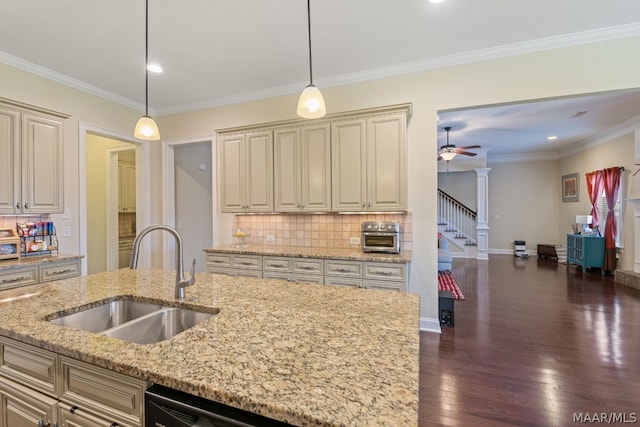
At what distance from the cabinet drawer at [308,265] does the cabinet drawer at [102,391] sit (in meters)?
2.23

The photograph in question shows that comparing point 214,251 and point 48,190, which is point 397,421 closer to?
point 214,251

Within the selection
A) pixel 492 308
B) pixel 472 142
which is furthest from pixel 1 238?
pixel 472 142

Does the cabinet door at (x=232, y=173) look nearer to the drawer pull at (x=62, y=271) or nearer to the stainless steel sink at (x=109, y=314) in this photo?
the drawer pull at (x=62, y=271)

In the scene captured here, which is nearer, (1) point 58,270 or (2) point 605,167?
(1) point 58,270

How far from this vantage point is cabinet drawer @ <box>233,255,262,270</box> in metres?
3.33

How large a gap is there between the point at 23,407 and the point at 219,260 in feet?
7.85

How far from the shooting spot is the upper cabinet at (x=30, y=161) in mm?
2855

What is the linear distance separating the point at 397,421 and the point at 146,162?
4.99m

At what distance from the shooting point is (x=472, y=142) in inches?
286

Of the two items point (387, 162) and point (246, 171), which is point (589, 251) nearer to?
point (387, 162)

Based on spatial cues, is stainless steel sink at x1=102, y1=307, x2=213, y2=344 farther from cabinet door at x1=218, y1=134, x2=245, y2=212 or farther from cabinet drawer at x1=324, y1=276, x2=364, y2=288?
cabinet door at x1=218, y1=134, x2=245, y2=212

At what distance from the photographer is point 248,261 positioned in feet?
11.1

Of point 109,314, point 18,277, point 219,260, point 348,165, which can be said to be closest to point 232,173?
point 219,260
